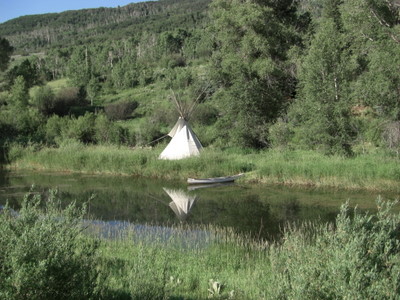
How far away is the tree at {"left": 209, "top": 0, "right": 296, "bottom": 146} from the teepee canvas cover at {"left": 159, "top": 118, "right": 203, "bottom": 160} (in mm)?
2281

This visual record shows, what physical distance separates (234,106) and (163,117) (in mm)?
10662

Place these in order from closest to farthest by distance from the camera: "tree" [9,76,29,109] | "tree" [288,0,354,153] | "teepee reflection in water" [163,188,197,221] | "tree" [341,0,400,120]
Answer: "teepee reflection in water" [163,188,197,221] < "tree" [341,0,400,120] < "tree" [288,0,354,153] < "tree" [9,76,29,109]

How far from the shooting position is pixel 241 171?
18594 millimetres

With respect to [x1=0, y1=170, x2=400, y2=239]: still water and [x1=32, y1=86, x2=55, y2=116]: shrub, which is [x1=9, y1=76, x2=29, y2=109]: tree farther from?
[x1=0, y1=170, x2=400, y2=239]: still water

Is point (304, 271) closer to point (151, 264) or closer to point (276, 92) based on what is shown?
point (151, 264)

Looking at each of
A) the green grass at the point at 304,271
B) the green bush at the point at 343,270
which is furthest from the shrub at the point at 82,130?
the green bush at the point at 343,270

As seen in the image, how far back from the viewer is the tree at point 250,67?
22281 mm

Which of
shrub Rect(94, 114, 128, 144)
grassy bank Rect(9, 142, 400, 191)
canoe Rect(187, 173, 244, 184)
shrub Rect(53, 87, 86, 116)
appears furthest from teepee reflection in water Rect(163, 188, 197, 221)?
shrub Rect(53, 87, 86, 116)

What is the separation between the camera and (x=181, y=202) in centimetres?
1496

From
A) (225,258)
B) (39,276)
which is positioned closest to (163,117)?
(225,258)

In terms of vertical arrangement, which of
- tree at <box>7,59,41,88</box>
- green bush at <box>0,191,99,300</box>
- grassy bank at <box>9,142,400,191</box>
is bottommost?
grassy bank at <box>9,142,400,191</box>

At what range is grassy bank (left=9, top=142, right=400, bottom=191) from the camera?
1580 centimetres

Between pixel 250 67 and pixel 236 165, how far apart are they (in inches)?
300

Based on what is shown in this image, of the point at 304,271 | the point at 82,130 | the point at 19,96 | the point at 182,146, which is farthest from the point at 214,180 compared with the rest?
the point at 19,96
